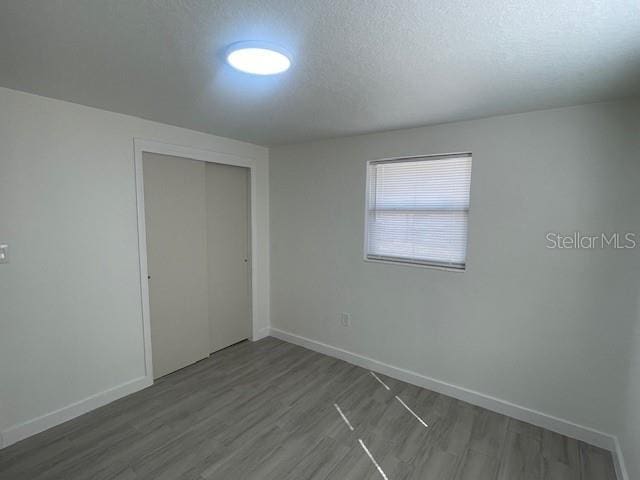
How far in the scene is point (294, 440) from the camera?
7.41 feet

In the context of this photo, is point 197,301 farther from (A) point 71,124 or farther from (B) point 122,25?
(B) point 122,25

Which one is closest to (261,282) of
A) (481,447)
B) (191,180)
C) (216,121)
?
(191,180)

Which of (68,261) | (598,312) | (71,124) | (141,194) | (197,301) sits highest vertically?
(71,124)

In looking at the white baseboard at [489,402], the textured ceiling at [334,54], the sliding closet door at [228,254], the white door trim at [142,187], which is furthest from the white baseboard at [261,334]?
the textured ceiling at [334,54]

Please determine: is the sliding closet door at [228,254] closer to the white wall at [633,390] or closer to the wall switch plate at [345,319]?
the wall switch plate at [345,319]

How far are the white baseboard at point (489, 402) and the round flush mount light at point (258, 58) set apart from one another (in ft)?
9.03

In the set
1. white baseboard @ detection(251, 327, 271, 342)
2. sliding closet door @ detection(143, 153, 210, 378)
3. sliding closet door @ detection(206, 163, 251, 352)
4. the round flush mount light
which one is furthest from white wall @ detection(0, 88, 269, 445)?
the round flush mount light

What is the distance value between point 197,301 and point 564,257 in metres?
3.22

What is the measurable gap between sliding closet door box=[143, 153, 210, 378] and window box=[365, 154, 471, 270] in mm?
1729

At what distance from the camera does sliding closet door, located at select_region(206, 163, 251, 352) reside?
11.4ft

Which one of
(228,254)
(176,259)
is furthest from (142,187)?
(228,254)

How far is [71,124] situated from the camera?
233cm

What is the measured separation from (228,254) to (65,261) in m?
1.55

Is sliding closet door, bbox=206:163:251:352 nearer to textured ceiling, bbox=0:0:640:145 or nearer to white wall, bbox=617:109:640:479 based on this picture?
textured ceiling, bbox=0:0:640:145
